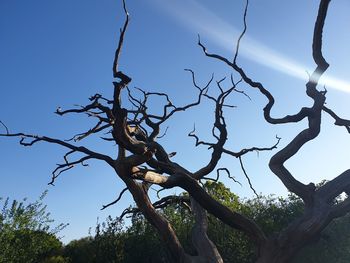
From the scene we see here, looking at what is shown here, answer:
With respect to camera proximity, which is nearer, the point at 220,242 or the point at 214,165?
the point at 214,165

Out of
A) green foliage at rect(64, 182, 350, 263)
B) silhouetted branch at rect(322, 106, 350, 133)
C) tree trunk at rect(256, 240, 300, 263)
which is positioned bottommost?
tree trunk at rect(256, 240, 300, 263)

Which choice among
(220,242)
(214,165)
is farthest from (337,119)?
(220,242)

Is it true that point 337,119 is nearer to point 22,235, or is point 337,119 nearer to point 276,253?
point 276,253

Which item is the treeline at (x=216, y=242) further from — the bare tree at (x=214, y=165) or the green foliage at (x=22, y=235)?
the bare tree at (x=214, y=165)

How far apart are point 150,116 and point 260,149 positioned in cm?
327

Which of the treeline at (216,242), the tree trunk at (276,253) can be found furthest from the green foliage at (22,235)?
the tree trunk at (276,253)

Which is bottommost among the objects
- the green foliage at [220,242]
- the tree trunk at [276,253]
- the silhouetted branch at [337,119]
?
the tree trunk at [276,253]

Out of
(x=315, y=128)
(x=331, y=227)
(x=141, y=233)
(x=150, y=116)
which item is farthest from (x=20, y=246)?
(x=331, y=227)

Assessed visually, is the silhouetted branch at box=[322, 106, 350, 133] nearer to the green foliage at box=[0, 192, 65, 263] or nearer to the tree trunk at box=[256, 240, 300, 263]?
the tree trunk at box=[256, 240, 300, 263]

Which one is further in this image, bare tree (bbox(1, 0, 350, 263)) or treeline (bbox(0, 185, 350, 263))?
treeline (bbox(0, 185, 350, 263))

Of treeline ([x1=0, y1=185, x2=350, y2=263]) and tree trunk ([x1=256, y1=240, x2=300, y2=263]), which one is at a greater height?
treeline ([x1=0, y1=185, x2=350, y2=263])

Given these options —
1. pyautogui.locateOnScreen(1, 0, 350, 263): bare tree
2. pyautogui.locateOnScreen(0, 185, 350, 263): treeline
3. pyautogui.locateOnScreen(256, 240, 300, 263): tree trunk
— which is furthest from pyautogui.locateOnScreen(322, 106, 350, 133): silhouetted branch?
pyautogui.locateOnScreen(0, 185, 350, 263): treeline

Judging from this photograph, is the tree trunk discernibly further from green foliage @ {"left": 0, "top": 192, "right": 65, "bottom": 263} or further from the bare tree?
green foliage @ {"left": 0, "top": 192, "right": 65, "bottom": 263}

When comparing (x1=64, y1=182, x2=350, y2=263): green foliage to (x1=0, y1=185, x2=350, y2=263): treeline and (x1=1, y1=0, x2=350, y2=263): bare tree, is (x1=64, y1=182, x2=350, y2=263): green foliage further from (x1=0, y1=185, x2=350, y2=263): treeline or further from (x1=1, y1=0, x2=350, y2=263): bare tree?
(x1=1, y1=0, x2=350, y2=263): bare tree
